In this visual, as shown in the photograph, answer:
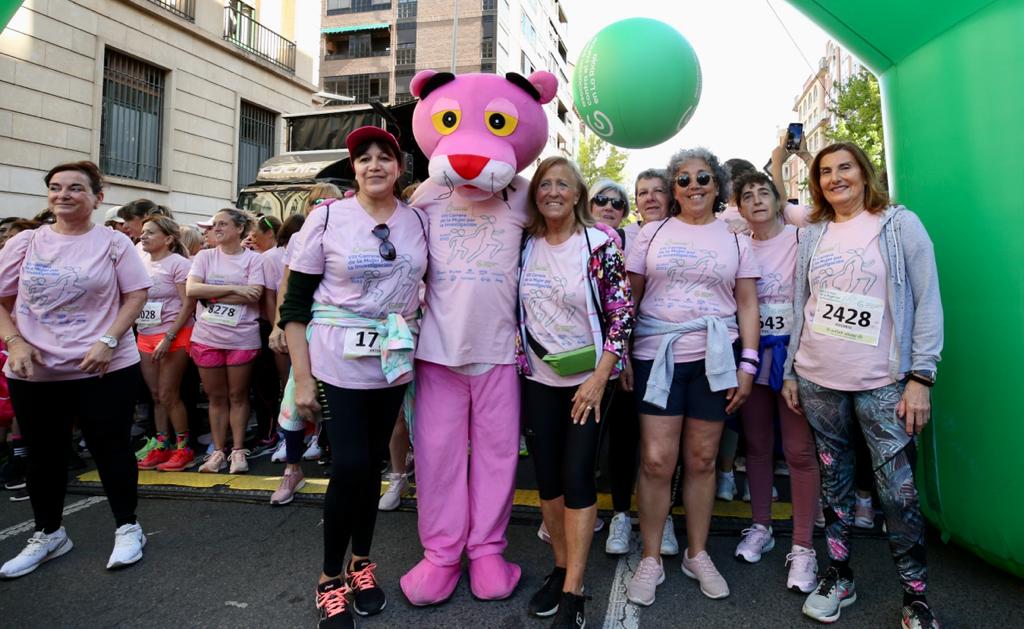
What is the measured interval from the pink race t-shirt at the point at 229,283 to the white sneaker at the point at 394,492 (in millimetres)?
1530

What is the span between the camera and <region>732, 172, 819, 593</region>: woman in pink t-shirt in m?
2.78

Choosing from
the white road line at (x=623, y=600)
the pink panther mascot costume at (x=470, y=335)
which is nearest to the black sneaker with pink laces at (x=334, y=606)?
the pink panther mascot costume at (x=470, y=335)

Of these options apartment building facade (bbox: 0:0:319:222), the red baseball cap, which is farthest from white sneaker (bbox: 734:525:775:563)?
apartment building facade (bbox: 0:0:319:222)

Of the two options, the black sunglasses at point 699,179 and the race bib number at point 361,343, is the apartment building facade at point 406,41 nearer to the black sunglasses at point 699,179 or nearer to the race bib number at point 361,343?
the black sunglasses at point 699,179

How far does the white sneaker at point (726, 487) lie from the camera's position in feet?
12.4

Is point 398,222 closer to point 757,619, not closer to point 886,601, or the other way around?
point 757,619

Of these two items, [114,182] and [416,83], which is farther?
[114,182]

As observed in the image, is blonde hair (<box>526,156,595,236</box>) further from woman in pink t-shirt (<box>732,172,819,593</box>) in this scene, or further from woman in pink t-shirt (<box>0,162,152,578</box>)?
woman in pink t-shirt (<box>0,162,152,578</box>)

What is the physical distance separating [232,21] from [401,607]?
14.6 metres

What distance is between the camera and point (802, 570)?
8.75 feet

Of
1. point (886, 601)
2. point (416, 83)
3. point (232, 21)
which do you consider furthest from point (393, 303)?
point (232, 21)

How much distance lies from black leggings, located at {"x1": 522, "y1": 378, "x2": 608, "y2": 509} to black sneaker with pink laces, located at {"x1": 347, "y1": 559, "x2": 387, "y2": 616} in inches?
32.0

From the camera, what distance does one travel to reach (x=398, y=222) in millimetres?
2570

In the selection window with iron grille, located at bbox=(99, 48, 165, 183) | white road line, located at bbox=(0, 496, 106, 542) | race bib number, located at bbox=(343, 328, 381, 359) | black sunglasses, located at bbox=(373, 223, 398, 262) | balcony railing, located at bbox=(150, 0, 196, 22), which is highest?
balcony railing, located at bbox=(150, 0, 196, 22)
